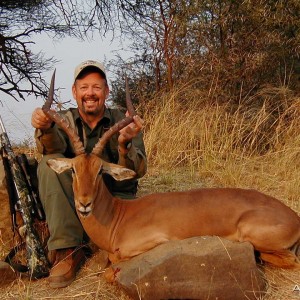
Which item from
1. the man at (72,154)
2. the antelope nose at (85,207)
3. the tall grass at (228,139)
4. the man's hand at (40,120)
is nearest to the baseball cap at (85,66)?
the man at (72,154)

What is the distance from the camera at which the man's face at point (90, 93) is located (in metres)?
5.06

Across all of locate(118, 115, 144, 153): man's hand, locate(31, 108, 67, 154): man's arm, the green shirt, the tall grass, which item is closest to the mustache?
the green shirt

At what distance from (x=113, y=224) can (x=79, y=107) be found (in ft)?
4.41

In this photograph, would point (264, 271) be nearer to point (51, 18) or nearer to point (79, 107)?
point (79, 107)

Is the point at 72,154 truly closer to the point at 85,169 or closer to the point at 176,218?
the point at 85,169

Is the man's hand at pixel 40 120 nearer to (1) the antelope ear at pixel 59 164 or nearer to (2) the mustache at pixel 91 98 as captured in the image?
(1) the antelope ear at pixel 59 164

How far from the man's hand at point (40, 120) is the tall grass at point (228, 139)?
2.95 metres

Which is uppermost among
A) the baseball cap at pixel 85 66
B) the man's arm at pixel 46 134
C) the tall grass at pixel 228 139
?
the baseball cap at pixel 85 66

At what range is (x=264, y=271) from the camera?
14.2 ft

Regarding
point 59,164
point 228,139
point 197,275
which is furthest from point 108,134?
point 228,139

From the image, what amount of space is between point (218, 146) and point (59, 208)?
13.1 feet

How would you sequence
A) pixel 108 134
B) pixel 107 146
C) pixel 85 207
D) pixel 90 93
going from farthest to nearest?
1. pixel 107 146
2. pixel 90 93
3. pixel 108 134
4. pixel 85 207

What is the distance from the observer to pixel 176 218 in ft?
13.9

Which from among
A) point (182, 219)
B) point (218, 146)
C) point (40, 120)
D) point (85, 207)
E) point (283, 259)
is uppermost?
point (40, 120)
